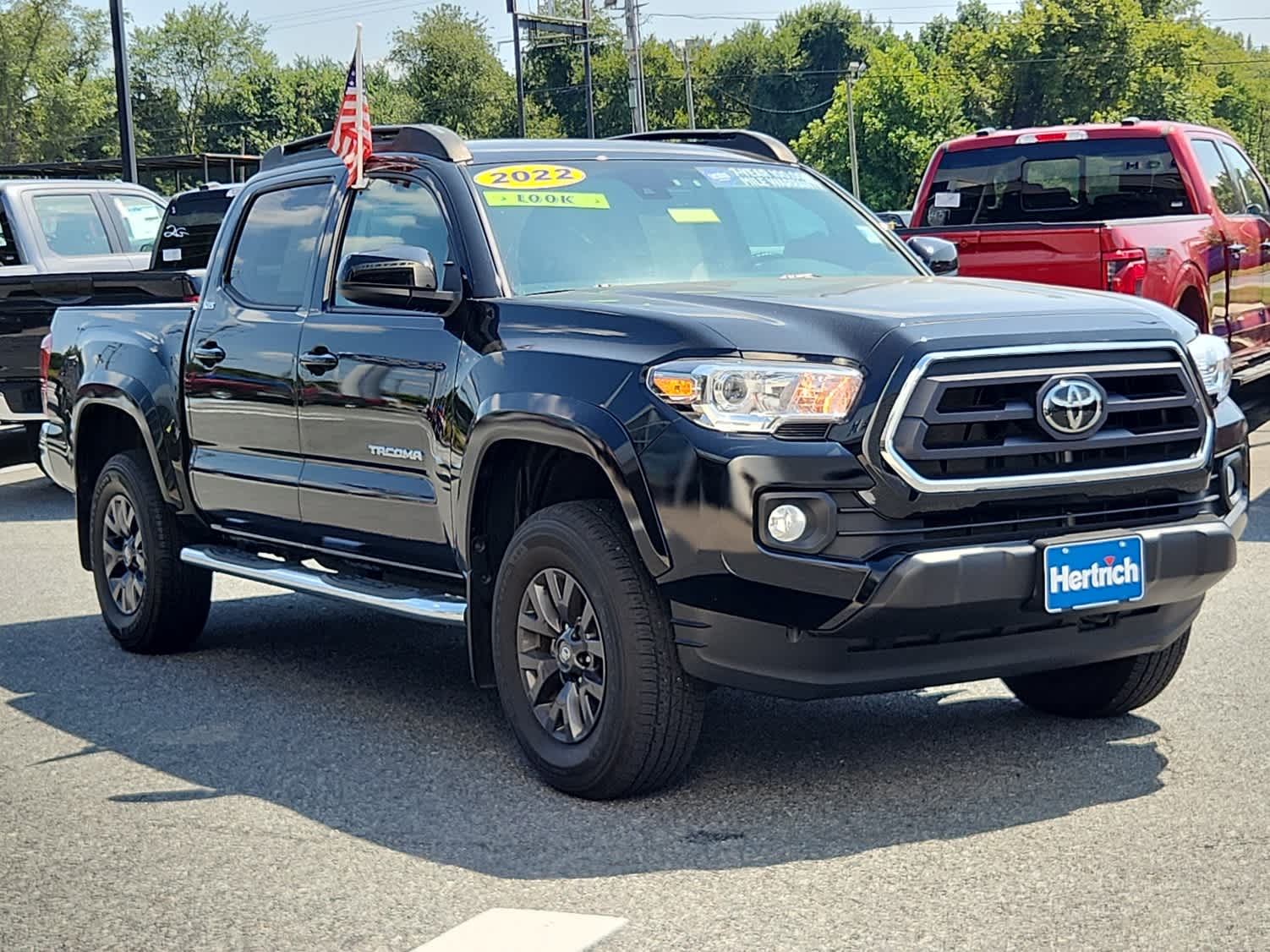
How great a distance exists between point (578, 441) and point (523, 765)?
1142 millimetres

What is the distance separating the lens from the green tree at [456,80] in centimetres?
11775

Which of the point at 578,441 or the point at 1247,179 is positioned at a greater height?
the point at 1247,179

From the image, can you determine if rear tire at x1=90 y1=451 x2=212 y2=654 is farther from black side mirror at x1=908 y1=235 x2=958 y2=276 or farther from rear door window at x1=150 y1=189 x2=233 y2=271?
rear door window at x1=150 y1=189 x2=233 y2=271

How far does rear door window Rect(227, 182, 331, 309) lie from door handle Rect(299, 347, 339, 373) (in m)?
0.30

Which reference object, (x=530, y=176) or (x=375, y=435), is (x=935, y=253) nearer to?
(x=530, y=176)

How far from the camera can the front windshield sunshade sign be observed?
6.73m

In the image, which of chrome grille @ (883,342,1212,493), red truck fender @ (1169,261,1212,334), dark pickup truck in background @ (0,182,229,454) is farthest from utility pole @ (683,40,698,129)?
chrome grille @ (883,342,1212,493)

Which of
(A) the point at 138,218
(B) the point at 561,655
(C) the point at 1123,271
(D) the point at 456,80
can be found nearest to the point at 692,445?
(B) the point at 561,655

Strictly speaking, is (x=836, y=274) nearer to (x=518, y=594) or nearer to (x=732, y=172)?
(x=732, y=172)

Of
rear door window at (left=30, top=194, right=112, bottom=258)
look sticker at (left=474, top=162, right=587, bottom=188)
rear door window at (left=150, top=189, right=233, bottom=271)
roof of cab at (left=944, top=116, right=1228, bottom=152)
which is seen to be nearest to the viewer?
look sticker at (left=474, top=162, right=587, bottom=188)

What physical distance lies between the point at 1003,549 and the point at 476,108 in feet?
379

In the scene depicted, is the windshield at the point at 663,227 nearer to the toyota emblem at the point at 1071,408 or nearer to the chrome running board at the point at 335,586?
the chrome running board at the point at 335,586

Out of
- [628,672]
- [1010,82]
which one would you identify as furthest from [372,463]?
[1010,82]

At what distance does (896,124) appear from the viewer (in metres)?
90.5
